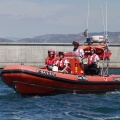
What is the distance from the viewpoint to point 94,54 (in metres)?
21.5

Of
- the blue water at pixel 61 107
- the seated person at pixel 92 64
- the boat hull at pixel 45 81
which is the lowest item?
the blue water at pixel 61 107

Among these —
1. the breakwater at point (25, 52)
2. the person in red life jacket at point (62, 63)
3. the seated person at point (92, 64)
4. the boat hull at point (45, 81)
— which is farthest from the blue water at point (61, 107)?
the breakwater at point (25, 52)

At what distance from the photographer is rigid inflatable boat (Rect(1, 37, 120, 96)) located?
19031 millimetres

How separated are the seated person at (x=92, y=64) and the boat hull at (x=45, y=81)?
597 millimetres

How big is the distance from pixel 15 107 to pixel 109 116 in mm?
3254

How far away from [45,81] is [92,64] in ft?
9.63

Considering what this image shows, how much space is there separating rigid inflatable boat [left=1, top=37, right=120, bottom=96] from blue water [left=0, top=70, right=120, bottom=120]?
36cm

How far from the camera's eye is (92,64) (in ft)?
70.8

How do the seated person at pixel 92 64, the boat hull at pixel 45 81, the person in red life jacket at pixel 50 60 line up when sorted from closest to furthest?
1. the boat hull at pixel 45 81
2. the person in red life jacket at pixel 50 60
3. the seated person at pixel 92 64

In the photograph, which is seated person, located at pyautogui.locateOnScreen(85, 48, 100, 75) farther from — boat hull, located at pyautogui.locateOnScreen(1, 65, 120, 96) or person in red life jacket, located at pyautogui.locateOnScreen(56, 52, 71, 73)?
person in red life jacket, located at pyautogui.locateOnScreen(56, 52, 71, 73)

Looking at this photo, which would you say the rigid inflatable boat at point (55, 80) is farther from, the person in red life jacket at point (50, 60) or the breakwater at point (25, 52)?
the breakwater at point (25, 52)

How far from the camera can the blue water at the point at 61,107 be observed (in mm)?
14727

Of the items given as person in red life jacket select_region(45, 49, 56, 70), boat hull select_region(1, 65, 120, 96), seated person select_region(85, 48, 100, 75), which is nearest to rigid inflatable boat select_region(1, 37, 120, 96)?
boat hull select_region(1, 65, 120, 96)

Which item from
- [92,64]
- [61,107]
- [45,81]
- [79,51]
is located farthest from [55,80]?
[61,107]
